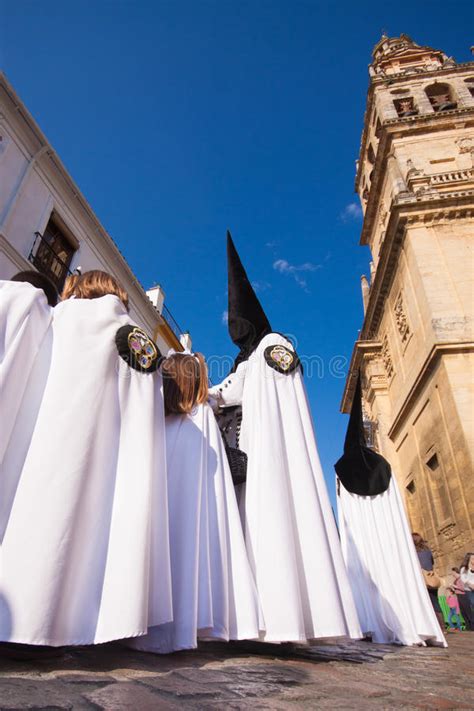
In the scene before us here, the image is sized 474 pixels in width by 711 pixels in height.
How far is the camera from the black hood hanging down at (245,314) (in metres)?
3.69

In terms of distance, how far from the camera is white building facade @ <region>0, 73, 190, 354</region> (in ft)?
32.6

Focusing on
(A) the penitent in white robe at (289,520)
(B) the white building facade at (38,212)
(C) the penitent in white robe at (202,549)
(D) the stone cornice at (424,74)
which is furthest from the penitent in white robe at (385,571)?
(D) the stone cornice at (424,74)

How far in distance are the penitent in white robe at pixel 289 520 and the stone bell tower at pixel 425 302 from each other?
9735 millimetres

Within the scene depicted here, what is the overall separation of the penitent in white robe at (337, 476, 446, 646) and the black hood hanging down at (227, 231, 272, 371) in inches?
128

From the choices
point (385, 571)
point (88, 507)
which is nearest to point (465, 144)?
point (385, 571)

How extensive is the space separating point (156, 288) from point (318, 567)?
17.5 meters

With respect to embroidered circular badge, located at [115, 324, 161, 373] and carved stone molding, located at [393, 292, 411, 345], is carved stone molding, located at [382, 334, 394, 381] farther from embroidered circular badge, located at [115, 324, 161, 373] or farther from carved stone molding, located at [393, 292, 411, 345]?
embroidered circular badge, located at [115, 324, 161, 373]

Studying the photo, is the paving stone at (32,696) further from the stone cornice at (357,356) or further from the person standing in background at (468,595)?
the stone cornice at (357,356)

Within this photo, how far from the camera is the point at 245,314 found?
369 centimetres

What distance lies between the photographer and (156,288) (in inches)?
743

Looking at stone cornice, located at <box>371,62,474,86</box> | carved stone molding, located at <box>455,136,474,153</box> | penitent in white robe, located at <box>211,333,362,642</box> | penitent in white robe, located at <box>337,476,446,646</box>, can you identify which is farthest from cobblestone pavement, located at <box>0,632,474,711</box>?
stone cornice, located at <box>371,62,474,86</box>

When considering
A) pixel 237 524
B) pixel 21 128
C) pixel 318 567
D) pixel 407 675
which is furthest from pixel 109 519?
pixel 21 128

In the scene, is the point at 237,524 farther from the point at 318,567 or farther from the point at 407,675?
the point at 407,675

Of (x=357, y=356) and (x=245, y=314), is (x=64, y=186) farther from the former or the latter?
(x=357, y=356)
